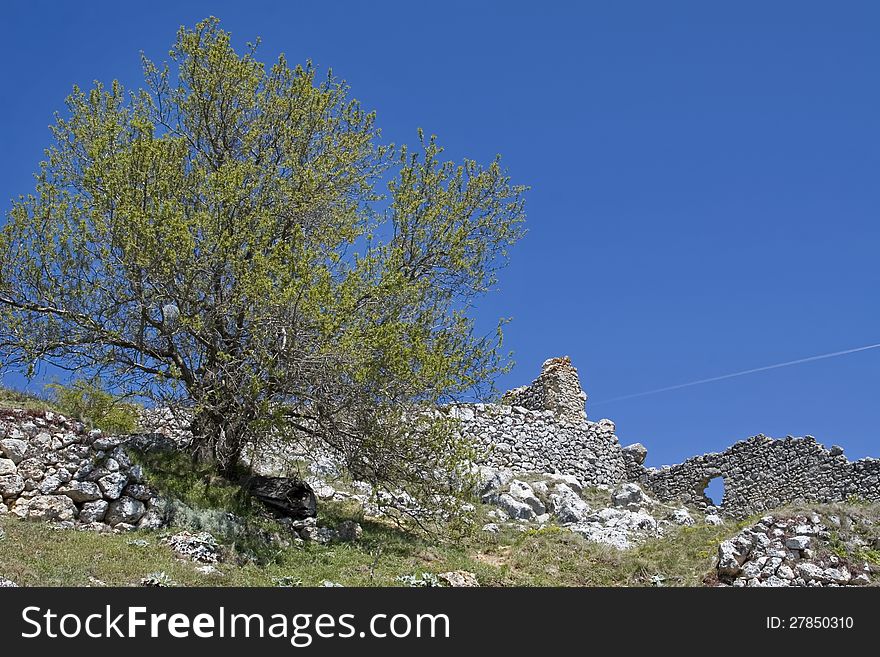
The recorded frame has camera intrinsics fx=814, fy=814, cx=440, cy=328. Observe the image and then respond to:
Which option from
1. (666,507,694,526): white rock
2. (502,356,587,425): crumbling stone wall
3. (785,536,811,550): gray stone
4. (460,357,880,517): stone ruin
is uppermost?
(502,356,587,425): crumbling stone wall

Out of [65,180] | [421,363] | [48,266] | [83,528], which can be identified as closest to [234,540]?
[83,528]

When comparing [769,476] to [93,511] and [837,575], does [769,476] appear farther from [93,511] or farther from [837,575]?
[93,511]

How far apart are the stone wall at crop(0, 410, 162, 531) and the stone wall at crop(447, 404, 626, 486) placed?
1194 centimetres

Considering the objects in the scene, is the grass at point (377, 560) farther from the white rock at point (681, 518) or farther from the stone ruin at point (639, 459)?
the stone ruin at point (639, 459)

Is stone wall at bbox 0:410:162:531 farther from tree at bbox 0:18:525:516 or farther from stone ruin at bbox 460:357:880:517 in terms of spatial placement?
stone ruin at bbox 460:357:880:517

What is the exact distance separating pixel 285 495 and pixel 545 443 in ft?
37.8

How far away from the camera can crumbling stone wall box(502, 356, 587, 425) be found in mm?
27203

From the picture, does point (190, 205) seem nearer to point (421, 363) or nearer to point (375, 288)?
point (375, 288)

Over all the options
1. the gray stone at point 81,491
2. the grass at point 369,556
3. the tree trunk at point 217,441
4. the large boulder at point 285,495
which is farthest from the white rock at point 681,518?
the gray stone at point 81,491

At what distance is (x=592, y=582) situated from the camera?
44.5 feet

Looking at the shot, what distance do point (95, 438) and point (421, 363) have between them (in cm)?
551

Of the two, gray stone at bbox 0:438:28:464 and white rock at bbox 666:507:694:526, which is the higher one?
gray stone at bbox 0:438:28:464

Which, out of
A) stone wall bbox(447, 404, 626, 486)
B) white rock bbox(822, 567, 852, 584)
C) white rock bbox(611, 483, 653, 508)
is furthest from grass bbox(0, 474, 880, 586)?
stone wall bbox(447, 404, 626, 486)

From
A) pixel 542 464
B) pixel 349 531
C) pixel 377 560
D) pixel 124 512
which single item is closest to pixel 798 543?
pixel 377 560
